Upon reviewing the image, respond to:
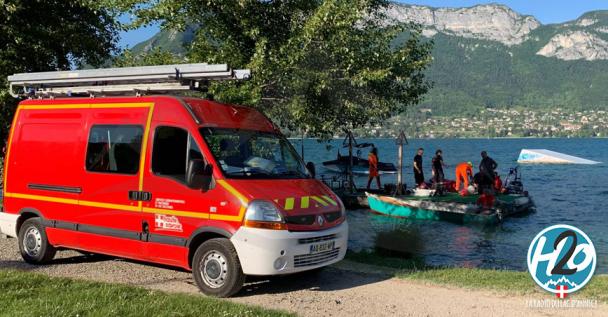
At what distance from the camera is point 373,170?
30438 millimetres

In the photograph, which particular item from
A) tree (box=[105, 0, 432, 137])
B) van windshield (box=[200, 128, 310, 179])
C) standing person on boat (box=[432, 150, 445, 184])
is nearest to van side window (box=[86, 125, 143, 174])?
van windshield (box=[200, 128, 310, 179])

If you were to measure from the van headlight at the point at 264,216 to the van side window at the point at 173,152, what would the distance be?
1.18 metres

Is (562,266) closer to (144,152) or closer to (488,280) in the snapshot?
(488,280)

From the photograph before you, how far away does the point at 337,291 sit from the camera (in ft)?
28.0

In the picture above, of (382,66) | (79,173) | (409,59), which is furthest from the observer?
(409,59)

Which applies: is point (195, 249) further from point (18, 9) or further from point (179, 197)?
point (18, 9)

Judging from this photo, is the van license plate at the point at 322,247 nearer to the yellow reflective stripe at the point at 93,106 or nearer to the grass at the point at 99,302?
the grass at the point at 99,302

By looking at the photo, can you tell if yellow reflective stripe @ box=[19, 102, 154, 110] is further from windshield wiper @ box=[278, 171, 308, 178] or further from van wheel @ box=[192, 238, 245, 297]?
van wheel @ box=[192, 238, 245, 297]

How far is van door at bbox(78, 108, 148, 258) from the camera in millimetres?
8812

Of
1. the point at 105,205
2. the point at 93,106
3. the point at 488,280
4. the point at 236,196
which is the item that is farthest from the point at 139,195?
the point at 488,280

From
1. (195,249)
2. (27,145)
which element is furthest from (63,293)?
(27,145)

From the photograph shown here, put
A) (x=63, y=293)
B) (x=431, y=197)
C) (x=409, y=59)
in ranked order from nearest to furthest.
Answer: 1. (x=63, y=293)
2. (x=409, y=59)
3. (x=431, y=197)

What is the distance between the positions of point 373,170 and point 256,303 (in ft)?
75.8

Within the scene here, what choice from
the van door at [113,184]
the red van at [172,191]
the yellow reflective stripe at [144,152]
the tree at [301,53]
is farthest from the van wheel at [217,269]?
the tree at [301,53]
